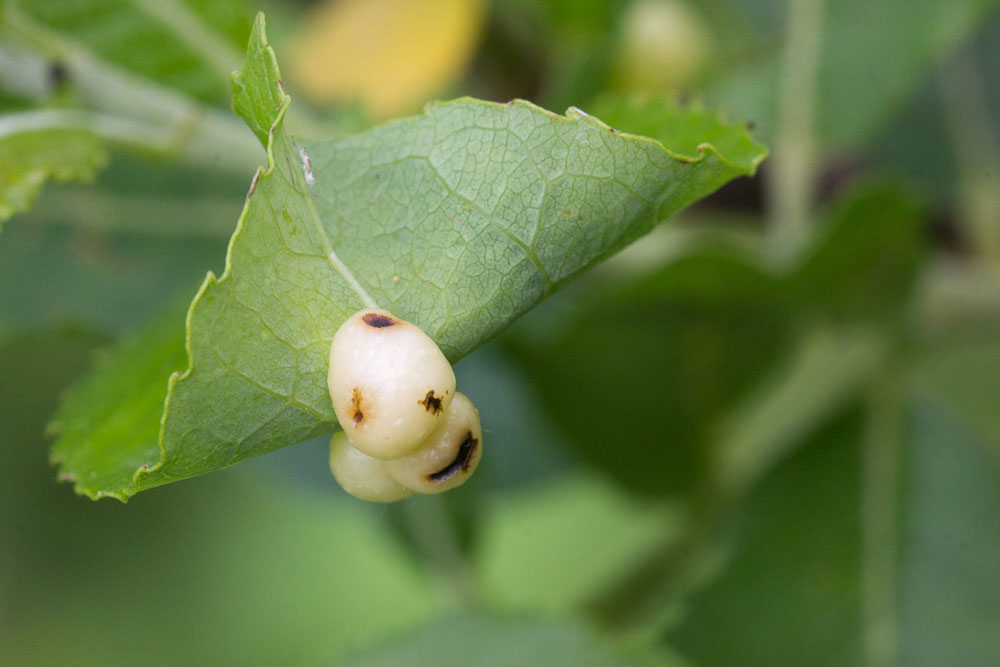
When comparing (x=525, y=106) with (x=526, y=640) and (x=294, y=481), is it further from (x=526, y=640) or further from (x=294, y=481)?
(x=294, y=481)

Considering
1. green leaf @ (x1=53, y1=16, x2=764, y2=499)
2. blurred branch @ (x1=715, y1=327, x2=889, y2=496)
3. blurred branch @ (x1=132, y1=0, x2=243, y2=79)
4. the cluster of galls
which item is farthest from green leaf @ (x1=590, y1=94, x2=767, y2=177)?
blurred branch @ (x1=715, y1=327, x2=889, y2=496)

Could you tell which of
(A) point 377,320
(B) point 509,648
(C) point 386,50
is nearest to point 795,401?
(B) point 509,648

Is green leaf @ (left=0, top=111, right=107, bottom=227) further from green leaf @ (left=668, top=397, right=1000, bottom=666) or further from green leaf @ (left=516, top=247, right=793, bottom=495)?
green leaf @ (left=668, top=397, right=1000, bottom=666)

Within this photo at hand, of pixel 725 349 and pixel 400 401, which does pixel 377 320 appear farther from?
pixel 725 349

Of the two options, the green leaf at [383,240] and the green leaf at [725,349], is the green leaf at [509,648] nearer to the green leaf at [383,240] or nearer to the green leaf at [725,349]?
the green leaf at [725,349]

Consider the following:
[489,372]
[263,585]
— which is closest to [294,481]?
[489,372]

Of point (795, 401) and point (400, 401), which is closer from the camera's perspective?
point (400, 401)

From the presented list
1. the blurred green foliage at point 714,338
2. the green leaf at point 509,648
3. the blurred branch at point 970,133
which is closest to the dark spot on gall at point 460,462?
the blurred green foliage at point 714,338
